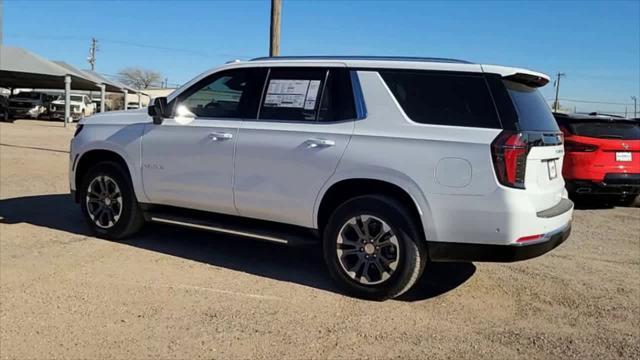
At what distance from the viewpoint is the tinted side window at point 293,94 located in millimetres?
5117

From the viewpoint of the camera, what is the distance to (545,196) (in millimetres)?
4535

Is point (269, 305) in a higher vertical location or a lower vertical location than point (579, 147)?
lower

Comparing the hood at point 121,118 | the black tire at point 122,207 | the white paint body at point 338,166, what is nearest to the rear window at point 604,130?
the white paint body at point 338,166

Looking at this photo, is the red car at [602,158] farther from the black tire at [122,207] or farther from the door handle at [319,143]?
the black tire at [122,207]

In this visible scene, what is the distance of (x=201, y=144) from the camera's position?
5.59 metres

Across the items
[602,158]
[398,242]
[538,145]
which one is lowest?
[398,242]

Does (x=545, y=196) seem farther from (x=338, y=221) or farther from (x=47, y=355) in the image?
(x=47, y=355)

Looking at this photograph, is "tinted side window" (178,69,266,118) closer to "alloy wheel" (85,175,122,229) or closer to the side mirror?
the side mirror

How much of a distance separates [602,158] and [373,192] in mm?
6151

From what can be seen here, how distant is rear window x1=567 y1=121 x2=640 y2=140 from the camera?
9562mm

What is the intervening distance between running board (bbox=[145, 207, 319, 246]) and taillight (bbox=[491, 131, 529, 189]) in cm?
166

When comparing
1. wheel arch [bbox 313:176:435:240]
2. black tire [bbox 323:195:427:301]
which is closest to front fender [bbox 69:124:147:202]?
wheel arch [bbox 313:176:435:240]

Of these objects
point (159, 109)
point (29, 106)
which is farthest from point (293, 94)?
point (29, 106)

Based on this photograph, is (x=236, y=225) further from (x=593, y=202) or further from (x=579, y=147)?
(x=593, y=202)
